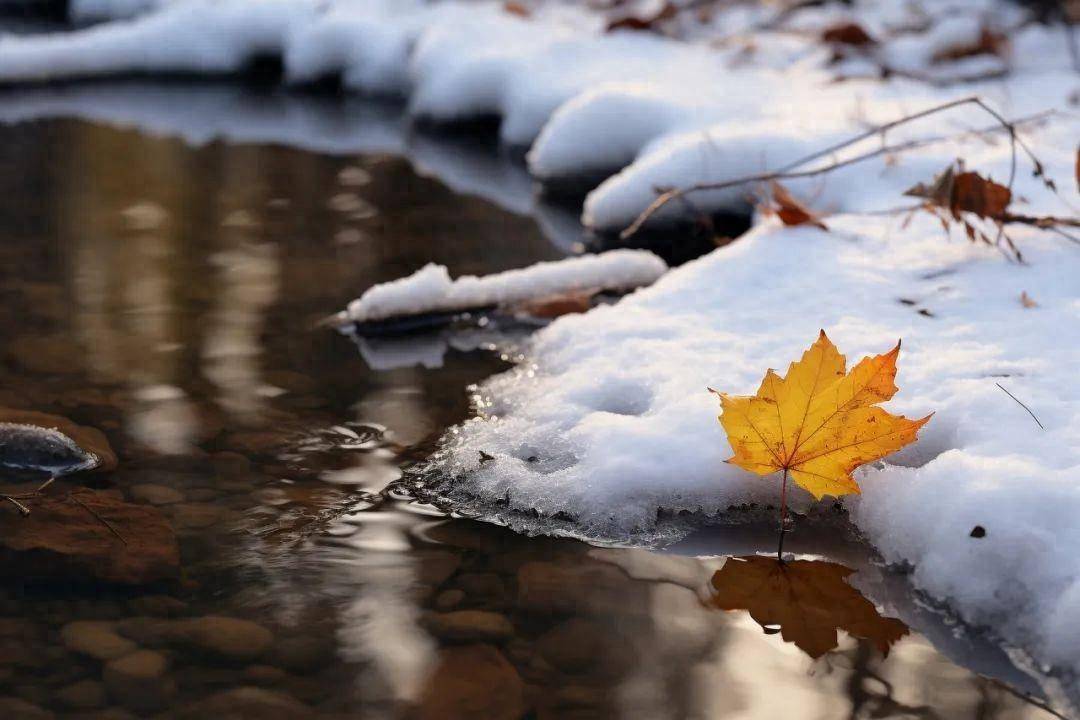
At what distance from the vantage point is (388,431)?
1887mm

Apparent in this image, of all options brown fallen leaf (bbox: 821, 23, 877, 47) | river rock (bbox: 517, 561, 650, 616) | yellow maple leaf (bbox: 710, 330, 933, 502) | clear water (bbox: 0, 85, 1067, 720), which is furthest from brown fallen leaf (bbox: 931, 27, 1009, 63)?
river rock (bbox: 517, 561, 650, 616)

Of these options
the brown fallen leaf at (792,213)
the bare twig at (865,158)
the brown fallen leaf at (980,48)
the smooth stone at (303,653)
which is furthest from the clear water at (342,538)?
the brown fallen leaf at (980,48)

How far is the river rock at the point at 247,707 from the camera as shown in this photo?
1.20m

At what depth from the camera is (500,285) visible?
7.97ft

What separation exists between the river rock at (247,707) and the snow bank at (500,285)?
1.19 m

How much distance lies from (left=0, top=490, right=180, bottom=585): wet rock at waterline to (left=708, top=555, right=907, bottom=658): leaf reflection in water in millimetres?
713

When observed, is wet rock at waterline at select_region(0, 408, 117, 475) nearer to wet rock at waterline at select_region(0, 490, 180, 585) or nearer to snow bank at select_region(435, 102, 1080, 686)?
wet rock at waterline at select_region(0, 490, 180, 585)

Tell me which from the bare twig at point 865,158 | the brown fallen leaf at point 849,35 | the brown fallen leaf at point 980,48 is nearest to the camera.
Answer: the bare twig at point 865,158

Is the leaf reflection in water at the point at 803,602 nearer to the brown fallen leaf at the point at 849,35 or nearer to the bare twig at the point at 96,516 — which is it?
the bare twig at the point at 96,516

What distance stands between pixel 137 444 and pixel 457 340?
71 cm

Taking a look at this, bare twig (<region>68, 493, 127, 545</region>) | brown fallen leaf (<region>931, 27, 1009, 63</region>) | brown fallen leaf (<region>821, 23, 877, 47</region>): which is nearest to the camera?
bare twig (<region>68, 493, 127, 545</region>)

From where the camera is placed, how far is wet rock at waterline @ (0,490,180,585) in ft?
4.73

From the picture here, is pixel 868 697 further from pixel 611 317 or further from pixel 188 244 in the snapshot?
pixel 188 244

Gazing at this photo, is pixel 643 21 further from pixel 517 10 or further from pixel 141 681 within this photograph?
pixel 141 681
